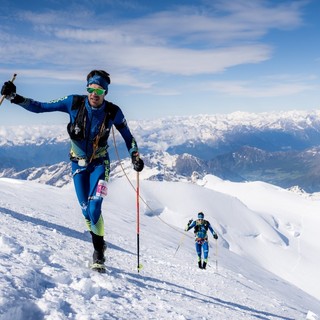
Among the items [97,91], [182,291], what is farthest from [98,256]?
[97,91]

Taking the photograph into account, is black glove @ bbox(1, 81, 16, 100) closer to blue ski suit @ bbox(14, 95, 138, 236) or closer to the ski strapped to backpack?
blue ski suit @ bbox(14, 95, 138, 236)

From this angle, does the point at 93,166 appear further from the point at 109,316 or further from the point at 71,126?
the point at 109,316

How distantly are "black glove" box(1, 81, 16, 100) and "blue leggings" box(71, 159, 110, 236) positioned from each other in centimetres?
180

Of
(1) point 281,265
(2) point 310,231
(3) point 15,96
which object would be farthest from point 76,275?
(2) point 310,231

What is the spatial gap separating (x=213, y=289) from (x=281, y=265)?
78662 millimetres

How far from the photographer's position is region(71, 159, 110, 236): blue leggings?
7.26 metres

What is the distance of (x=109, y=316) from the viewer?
5.09 m

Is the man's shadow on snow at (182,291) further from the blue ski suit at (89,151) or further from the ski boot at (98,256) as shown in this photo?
the blue ski suit at (89,151)

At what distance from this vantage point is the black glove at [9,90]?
6801 millimetres

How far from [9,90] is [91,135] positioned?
68.4 inches

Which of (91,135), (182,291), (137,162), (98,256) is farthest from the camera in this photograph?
(182,291)

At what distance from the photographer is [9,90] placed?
6.87 m

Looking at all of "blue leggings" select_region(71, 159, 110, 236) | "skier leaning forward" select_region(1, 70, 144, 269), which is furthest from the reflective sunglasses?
"blue leggings" select_region(71, 159, 110, 236)

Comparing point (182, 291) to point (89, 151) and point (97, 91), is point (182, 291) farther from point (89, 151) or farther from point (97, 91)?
point (97, 91)
